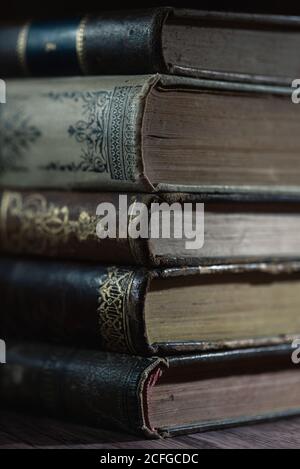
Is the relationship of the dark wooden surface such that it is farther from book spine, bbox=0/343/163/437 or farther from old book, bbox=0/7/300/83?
old book, bbox=0/7/300/83

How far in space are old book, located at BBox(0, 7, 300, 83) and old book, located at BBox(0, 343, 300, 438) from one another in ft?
1.06

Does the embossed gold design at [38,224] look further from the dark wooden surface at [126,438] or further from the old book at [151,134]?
the dark wooden surface at [126,438]

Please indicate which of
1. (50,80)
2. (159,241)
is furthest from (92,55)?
(159,241)

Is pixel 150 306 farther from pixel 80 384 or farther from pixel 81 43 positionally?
pixel 81 43

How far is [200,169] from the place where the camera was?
111 centimetres

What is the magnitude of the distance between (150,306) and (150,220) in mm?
93

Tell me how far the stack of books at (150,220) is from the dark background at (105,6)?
0.08m

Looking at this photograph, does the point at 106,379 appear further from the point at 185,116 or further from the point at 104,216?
the point at 185,116

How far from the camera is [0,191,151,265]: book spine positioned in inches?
42.3

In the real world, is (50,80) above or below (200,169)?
above

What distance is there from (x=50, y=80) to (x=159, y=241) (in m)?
0.27

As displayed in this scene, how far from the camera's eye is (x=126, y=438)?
3.46 feet
